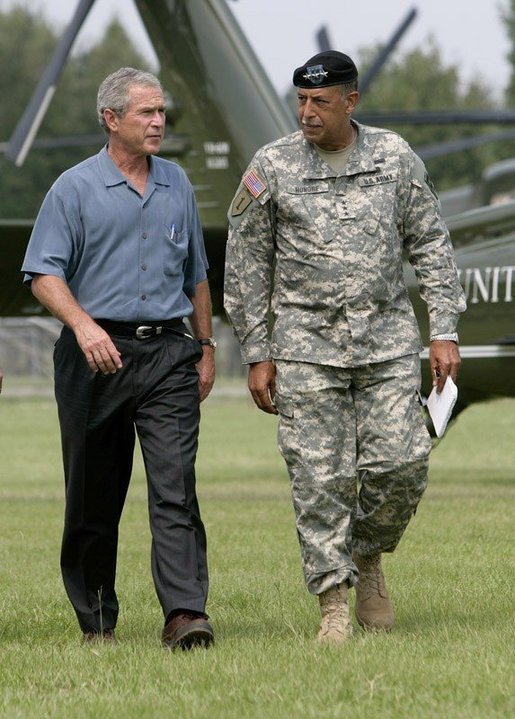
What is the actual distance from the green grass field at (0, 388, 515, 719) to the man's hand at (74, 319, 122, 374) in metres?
1.00

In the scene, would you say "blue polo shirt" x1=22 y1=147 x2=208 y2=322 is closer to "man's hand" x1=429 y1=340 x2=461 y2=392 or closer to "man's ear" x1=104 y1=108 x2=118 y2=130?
"man's ear" x1=104 y1=108 x2=118 y2=130

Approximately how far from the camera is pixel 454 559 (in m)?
8.31

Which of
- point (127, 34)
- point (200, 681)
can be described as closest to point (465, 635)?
point (200, 681)

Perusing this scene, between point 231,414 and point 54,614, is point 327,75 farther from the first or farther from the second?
point 231,414

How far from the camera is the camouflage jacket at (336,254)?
19.3ft

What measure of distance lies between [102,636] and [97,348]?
1132 millimetres

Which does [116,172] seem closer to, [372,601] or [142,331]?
[142,331]

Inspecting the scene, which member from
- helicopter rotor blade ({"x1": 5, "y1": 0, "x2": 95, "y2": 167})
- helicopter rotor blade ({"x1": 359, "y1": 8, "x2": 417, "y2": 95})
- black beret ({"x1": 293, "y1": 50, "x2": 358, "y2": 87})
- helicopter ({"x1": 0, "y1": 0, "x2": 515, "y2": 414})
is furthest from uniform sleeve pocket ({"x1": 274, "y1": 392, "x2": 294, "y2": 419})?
helicopter rotor blade ({"x1": 359, "y1": 8, "x2": 417, "y2": 95})

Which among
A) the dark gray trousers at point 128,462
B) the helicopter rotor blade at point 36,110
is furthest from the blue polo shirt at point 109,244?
the helicopter rotor blade at point 36,110

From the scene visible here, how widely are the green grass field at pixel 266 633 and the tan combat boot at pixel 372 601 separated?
0.25 feet

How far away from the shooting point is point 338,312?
19.4 feet

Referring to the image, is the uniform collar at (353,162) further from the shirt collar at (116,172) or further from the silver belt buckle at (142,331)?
the silver belt buckle at (142,331)

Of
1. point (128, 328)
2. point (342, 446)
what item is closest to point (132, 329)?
point (128, 328)

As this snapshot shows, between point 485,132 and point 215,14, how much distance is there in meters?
66.6
